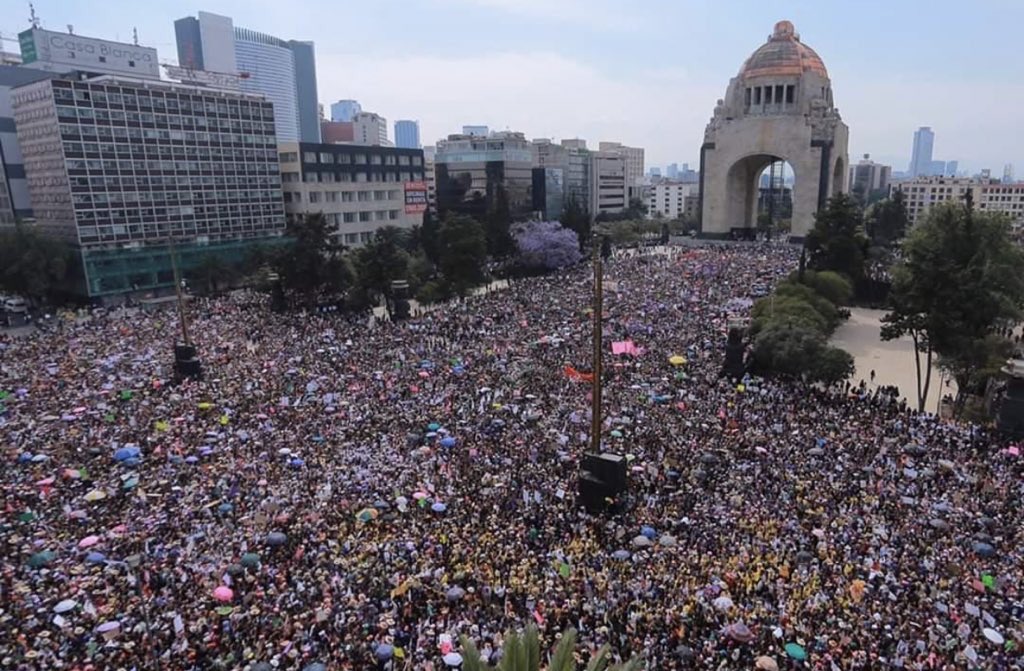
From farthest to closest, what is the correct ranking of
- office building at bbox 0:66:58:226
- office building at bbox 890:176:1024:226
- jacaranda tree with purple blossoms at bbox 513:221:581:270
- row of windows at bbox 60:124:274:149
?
office building at bbox 890:176:1024:226
jacaranda tree with purple blossoms at bbox 513:221:581:270
office building at bbox 0:66:58:226
row of windows at bbox 60:124:274:149

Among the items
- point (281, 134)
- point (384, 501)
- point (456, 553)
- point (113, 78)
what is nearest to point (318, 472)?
point (384, 501)

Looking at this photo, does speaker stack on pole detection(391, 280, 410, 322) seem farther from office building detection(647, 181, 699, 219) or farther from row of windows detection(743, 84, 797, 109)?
office building detection(647, 181, 699, 219)

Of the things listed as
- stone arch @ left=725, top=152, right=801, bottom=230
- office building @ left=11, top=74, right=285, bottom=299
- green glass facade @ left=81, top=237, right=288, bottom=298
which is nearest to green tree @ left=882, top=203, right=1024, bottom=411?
office building @ left=11, top=74, right=285, bottom=299

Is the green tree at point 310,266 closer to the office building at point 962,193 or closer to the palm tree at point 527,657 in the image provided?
the palm tree at point 527,657

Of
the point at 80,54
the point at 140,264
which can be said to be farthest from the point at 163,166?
the point at 80,54

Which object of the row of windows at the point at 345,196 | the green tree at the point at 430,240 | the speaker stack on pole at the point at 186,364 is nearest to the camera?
the speaker stack on pole at the point at 186,364

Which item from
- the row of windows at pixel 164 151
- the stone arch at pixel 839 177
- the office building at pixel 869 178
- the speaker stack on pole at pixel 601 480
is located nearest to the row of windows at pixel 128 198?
the row of windows at pixel 164 151
